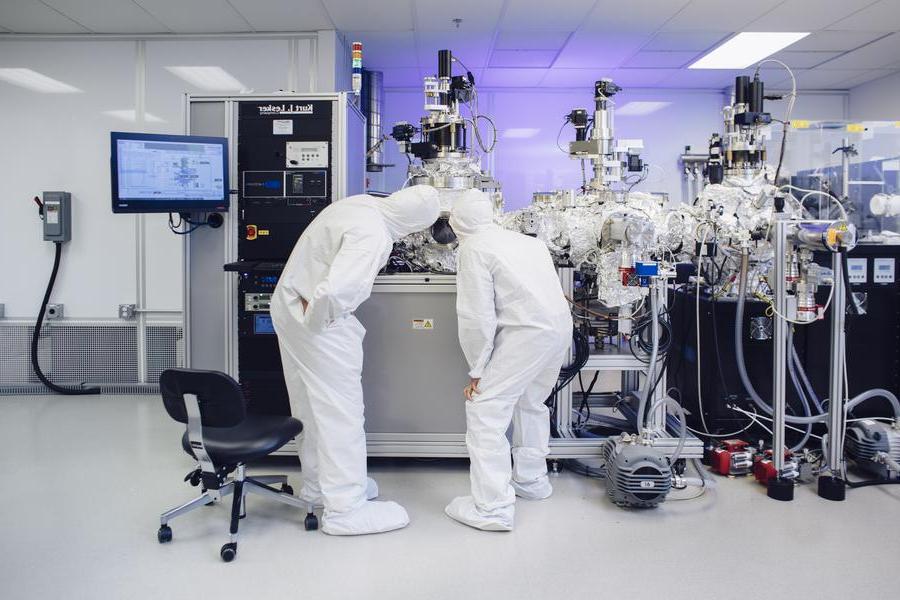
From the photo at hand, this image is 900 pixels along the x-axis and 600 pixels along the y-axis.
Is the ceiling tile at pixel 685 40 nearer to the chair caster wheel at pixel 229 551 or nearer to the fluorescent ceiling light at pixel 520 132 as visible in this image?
the fluorescent ceiling light at pixel 520 132

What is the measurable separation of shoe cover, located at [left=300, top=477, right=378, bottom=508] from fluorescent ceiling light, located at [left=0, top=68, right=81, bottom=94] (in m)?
3.49

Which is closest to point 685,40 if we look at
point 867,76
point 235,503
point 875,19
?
point 875,19

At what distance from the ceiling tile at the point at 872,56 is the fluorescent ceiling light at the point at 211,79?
467cm

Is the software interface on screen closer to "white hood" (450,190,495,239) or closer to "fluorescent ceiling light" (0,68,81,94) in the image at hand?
"white hood" (450,190,495,239)

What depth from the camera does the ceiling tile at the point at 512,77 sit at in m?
5.61

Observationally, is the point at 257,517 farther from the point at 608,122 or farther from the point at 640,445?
the point at 608,122

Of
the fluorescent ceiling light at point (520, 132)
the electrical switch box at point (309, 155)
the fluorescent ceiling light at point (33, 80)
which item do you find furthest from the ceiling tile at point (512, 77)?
the fluorescent ceiling light at point (33, 80)

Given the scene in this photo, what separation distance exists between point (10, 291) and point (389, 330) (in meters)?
3.08

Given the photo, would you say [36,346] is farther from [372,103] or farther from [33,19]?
[372,103]

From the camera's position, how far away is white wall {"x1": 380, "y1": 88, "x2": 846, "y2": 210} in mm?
6207

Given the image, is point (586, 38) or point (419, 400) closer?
point (419, 400)

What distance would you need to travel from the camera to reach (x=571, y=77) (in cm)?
584

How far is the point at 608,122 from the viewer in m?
3.06

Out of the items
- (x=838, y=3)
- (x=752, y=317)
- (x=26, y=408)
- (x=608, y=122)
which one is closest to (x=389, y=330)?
(x=608, y=122)
